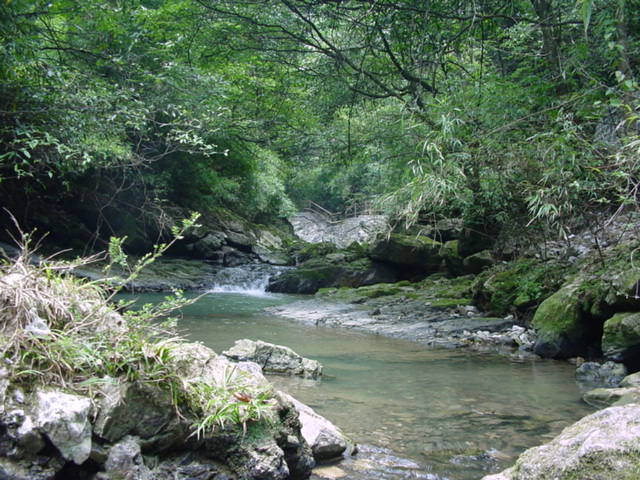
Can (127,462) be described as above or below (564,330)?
above

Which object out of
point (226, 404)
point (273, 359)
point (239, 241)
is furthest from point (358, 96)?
point (239, 241)

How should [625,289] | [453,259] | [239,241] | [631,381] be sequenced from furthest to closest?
1. [239,241]
2. [453,259]
3. [625,289]
4. [631,381]

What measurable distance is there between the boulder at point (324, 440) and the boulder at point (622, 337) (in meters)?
4.65

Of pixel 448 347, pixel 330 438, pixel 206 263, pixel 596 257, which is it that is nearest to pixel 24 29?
pixel 330 438

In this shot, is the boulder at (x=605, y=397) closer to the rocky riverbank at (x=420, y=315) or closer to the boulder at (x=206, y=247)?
the rocky riverbank at (x=420, y=315)

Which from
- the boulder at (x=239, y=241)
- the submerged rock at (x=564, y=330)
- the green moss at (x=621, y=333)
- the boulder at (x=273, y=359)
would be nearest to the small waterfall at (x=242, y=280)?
the boulder at (x=239, y=241)

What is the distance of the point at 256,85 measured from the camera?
12820 mm

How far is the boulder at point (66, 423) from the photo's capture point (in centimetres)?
231

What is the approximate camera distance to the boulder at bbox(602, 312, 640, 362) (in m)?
6.41

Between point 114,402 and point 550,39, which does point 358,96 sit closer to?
point 550,39

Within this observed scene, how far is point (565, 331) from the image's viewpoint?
7.71m

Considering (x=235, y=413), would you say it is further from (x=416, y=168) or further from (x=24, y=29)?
(x=24, y=29)

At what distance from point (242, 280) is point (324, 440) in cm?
1574

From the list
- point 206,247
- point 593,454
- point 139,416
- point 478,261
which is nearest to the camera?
point 593,454
